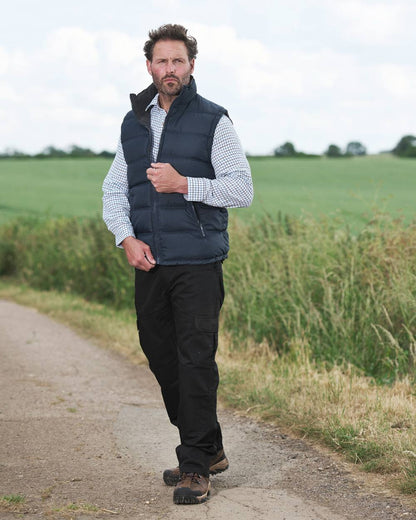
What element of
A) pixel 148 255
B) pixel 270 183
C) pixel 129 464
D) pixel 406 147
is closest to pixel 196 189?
pixel 148 255

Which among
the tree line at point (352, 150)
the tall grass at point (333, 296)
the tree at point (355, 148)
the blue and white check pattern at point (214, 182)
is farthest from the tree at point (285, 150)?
the blue and white check pattern at point (214, 182)

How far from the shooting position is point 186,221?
4438mm

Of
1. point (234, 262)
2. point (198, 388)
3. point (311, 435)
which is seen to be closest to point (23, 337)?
point (234, 262)

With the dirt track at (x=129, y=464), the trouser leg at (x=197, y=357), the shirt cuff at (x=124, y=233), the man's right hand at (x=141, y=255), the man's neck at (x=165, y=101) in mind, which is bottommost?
the dirt track at (x=129, y=464)

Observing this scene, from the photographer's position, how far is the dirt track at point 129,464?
433cm

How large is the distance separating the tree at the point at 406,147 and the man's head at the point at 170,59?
4374 centimetres

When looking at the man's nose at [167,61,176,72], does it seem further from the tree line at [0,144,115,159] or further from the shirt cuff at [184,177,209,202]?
the tree line at [0,144,115,159]

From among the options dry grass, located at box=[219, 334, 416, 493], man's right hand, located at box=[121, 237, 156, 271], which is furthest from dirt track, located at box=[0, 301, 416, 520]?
man's right hand, located at box=[121, 237, 156, 271]

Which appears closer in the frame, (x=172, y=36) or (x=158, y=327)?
(x=172, y=36)

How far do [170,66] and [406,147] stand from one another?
1759 inches

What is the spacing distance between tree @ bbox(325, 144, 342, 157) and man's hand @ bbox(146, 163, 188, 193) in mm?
45535

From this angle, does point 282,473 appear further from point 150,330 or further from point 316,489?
point 150,330

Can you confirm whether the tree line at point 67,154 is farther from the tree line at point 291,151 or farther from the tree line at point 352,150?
the tree line at point 352,150

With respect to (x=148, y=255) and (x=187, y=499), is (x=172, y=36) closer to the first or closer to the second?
(x=148, y=255)
